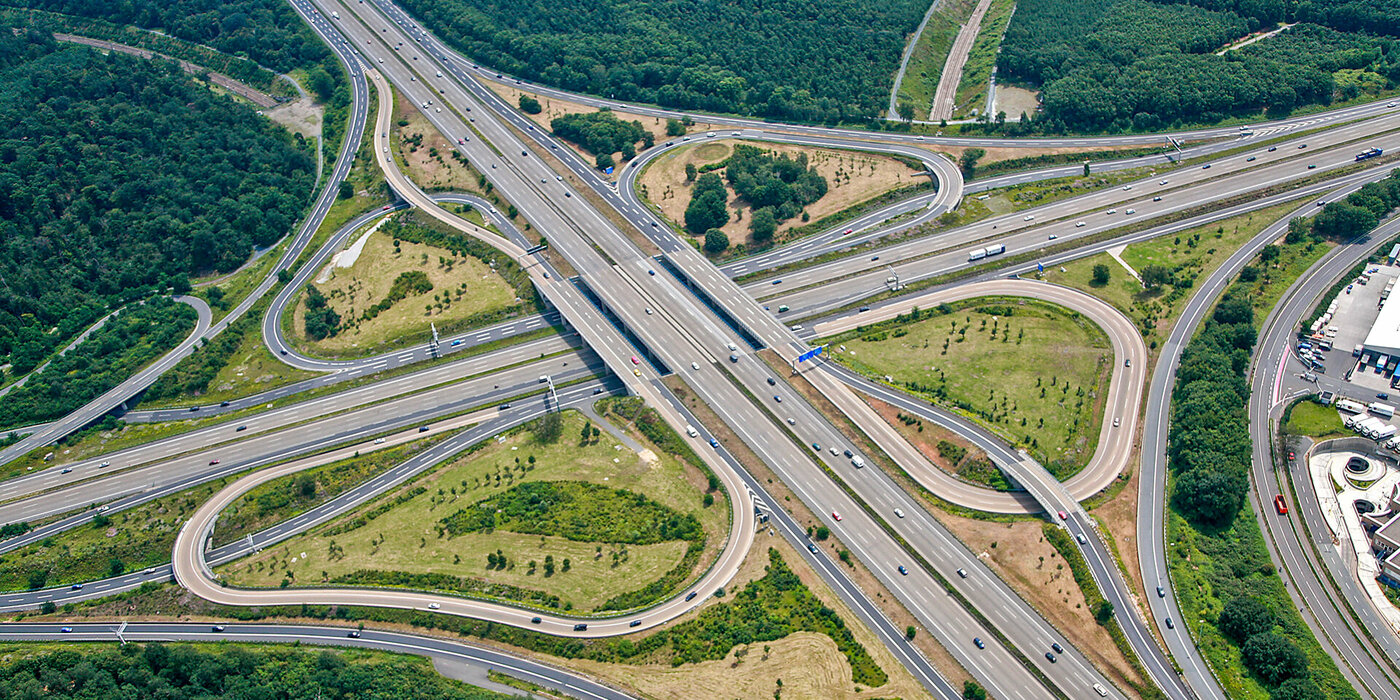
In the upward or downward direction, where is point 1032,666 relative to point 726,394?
downward

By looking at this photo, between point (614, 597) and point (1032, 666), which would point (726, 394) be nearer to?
point (614, 597)

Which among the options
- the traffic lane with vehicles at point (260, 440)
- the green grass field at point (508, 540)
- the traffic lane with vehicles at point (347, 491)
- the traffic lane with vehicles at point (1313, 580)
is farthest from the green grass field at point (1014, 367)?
the traffic lane with vehicles at point (260, 440)

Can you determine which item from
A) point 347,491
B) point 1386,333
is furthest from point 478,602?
point 1386,333

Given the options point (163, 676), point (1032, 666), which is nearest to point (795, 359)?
point (1032, 666)

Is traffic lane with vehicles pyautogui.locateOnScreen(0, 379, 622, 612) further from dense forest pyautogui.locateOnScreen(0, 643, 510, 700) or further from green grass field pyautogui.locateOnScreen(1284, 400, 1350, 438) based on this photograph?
green grass field pyautogui.locateOnScreen(1284, 400, 1350, 438)

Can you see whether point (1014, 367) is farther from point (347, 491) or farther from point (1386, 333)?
point (347, 491)

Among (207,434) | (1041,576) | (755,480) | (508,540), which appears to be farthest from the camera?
(207,434)
